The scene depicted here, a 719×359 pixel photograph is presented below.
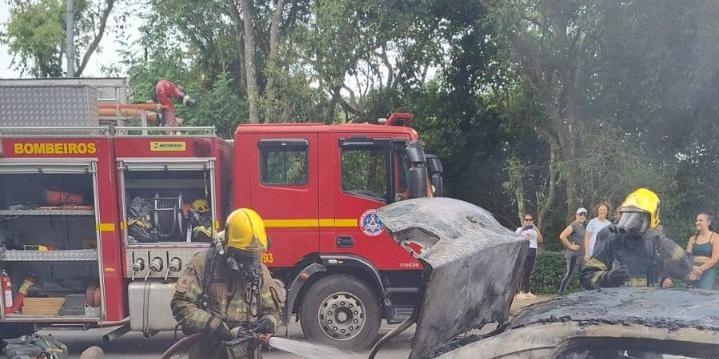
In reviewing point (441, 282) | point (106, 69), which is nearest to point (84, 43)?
point (106, 69)

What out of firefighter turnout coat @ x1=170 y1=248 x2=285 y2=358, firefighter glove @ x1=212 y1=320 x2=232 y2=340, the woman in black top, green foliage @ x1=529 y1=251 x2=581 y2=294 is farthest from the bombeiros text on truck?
green foliage @ x1=529 y1=251 x2=581 y2=294

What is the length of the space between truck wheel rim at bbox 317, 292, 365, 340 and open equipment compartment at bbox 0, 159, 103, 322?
7.69ft

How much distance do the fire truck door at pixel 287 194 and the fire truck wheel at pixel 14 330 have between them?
2858 millimetres

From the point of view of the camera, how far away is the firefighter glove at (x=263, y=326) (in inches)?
148

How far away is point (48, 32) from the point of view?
1769 centimetres

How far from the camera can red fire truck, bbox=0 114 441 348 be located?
24.2 ft

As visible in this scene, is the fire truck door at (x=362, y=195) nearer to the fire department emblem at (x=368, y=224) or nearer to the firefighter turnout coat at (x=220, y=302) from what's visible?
the fire department emblem at (x=368, y=224)

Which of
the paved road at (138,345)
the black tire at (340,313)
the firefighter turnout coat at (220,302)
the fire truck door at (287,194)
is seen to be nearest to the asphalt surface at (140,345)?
the paved road at (138,345)

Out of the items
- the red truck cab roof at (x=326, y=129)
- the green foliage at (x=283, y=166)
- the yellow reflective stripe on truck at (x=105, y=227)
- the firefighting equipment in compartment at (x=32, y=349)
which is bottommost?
the firefighting equipment in compartment at (x=32, y=349)

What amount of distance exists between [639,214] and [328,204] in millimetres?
3632

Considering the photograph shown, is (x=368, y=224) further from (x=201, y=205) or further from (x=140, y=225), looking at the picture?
(x=140, y=225)

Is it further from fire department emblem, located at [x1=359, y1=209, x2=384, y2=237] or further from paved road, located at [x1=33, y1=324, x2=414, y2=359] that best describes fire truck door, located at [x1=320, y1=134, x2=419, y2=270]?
paved road, located at [x1=33, y1=324, x2=414, y2=359]

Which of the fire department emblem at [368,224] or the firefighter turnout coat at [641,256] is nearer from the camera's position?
the firefighter turnout coat at [641,256]

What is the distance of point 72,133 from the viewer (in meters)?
7.37
